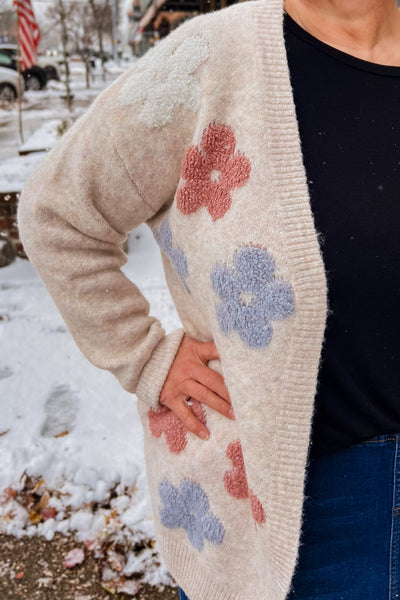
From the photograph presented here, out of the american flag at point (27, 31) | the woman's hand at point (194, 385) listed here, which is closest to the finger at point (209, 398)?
the woman's hand at point (194, 385)

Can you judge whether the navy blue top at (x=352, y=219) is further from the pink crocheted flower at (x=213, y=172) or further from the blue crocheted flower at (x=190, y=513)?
the blue crocheted flower at (x=190, y=513)

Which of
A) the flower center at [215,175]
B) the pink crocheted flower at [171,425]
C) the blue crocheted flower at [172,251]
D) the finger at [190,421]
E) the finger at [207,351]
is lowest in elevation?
the pink crocheted flower at [171,425]

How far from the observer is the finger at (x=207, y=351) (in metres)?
1.18

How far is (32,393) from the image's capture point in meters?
3.47

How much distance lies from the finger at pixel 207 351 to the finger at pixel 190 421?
112 millimetres

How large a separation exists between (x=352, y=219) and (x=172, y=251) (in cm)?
38

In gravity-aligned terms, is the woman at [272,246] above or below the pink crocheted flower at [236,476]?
above

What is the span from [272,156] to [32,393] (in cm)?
295

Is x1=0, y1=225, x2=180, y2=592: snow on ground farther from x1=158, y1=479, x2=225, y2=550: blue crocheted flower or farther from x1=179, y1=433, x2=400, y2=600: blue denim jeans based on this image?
x1=179, y1=433, x2=400, y2=600: blue denim jeans

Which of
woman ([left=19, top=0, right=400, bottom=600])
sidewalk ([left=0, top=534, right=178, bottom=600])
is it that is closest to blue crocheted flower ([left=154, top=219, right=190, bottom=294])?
woman ([left=19, top=0, right=400, bottom=600])

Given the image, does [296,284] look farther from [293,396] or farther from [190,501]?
[190,501]

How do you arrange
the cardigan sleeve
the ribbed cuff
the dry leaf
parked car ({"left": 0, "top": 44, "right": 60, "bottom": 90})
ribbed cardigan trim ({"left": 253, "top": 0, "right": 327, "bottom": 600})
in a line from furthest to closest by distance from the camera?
parked car ({"left": 0, "top": 44, "right": 60, "bottom": 90}) → the dry leaf → the ribbed cuff → the cardigan sleeve → ribbed cardigan trim ({"left": 253, "top": 0, "right": 327, "bottom": 600})

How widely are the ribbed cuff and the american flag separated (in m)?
→ 10.1

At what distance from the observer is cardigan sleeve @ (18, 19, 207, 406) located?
1.00 metres
